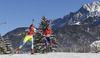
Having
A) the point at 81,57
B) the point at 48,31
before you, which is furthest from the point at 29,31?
the point at 81,57

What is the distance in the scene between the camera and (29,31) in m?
12.1

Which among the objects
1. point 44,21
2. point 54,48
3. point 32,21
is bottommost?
point 54,48

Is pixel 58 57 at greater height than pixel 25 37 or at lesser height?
lesser

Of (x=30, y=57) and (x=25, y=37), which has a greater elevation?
(x=25, y=37)

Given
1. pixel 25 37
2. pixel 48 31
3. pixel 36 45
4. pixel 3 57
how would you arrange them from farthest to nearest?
1. pixel 36 45
2. pixel 48 31
3. pixel 25 37
4. pixel 3 57

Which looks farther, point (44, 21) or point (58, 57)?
point (44, 21)

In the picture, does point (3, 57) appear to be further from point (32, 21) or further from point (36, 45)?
point (36, 45)

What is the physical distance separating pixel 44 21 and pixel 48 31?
2033cm

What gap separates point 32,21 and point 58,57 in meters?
3.65

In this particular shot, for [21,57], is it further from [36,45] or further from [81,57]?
A: [36,45]

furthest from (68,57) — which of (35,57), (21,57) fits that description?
(21,57)

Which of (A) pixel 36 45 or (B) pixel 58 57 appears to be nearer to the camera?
(B) pixel 58 57

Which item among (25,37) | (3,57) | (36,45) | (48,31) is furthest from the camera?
(36,45)

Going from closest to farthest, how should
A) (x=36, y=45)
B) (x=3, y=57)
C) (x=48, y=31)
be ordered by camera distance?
(x=3, y=57), (x=48, y=31), (x=36, y=45)
